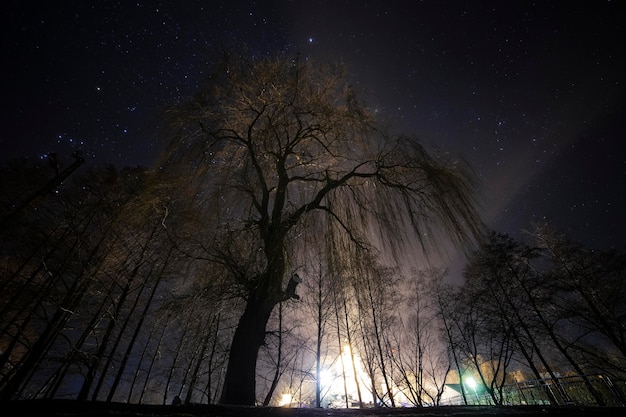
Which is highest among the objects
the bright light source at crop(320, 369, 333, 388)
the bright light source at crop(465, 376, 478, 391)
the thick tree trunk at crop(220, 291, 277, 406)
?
the bright light source at crop(465, 376, 478, 391)

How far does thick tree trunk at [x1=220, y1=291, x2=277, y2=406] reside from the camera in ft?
11.2

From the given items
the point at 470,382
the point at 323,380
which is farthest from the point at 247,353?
the point at 470,382

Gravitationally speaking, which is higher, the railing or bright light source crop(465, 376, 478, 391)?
bright light source crop(465, 376, 478, 391)

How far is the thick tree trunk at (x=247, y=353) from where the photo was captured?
3.42 metres

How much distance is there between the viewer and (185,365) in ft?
54.2

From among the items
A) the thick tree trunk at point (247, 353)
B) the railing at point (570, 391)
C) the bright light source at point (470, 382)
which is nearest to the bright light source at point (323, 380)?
the railing at point (570, 391)

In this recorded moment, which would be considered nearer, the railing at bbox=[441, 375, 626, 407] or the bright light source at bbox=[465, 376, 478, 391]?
the railing at bbox=[441, 375, 626, 407]

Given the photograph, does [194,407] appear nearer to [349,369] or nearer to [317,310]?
[317,310]


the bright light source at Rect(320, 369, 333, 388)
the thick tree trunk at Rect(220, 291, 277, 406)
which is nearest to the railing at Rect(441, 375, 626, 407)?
the bright light source at Rect(320, 369, 333, 388)

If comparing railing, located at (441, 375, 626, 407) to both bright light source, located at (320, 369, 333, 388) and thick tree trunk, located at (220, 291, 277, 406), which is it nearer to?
bright light source, located at (320, 369, 333, 388)

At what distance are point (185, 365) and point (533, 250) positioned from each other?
22.9 m

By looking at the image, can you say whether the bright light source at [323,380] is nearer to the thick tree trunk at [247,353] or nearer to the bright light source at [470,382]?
the thick tree trunk at [247,353]

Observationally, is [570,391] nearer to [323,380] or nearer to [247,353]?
[323,380]

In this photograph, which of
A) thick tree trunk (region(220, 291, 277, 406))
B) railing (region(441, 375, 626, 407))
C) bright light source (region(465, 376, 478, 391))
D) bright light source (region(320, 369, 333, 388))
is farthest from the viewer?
bright light source (region(465, 376, 478, 391))
